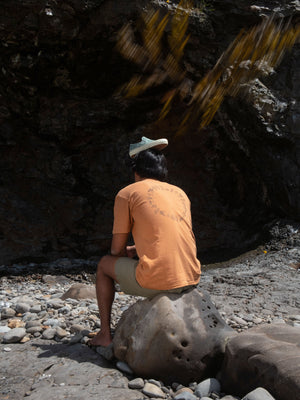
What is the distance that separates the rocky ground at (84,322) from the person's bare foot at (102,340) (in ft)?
0.17

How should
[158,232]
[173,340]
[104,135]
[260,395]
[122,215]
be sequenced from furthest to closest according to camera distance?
1. [104,135]
2. [122,215]
3. [158,232]
4. [173,340]
5. [260,395]

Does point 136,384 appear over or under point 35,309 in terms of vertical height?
over

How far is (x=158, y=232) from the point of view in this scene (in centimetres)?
198

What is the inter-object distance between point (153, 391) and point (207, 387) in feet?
0.86

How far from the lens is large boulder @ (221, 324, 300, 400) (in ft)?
4.94

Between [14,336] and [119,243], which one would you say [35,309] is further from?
[119,243]

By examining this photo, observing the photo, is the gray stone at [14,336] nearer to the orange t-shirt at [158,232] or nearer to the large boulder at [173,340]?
the large boulder at [173,340]

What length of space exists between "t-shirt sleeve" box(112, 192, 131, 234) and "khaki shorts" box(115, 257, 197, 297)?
0.18 meters

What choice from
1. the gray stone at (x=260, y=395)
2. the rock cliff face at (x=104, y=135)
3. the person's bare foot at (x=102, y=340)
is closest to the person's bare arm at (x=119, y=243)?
the person's bare foot at (x=102, y=340)

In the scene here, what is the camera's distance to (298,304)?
3439 millimetres

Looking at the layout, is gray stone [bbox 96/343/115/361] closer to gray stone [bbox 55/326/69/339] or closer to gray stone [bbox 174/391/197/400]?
gray stone [bbox 55/326/69/339]

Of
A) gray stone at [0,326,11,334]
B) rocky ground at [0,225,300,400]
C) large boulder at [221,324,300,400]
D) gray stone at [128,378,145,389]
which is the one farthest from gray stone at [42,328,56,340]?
large boulder at [221,324,300,400]

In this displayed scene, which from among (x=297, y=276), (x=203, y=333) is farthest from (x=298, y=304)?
(x=203, y=333)

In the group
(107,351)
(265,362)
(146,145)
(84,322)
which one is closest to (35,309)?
(84,322)
